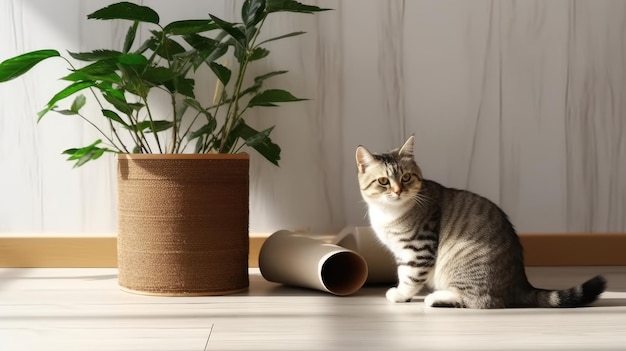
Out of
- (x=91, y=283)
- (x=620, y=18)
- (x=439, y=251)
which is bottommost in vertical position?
(x=91, y=283)

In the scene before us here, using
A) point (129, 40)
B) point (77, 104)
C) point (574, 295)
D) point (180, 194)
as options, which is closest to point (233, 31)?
point (129, 40)

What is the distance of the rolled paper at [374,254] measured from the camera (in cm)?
204

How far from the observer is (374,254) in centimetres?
204

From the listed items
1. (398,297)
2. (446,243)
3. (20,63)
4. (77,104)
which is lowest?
(398,297)

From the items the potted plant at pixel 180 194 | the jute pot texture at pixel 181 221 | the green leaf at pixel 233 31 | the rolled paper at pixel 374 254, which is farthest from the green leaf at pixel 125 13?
the rolled paper at pixel 374 254

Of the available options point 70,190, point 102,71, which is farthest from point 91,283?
point 102,71

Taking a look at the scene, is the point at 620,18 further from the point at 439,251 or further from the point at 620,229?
the point at 439,251

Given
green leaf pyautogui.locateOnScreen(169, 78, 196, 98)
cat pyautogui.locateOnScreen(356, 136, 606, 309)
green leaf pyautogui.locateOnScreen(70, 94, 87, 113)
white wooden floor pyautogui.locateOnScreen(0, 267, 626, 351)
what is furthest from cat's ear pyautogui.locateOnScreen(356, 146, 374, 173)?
green leaf pyautogui.locateOnScreen(70, 94, 87, 113)

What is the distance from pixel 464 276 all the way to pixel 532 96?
0.88 metres

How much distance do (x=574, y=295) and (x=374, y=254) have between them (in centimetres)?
54

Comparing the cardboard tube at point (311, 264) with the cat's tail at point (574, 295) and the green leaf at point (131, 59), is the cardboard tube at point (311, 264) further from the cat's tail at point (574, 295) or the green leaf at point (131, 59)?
the green leaf at point (131, 59)

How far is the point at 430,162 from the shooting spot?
2.41 m

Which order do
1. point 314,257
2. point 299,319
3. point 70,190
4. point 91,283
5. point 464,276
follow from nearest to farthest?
point 299,319 → point 464,276 → point 314,257 → point 91,283 → point 70,190

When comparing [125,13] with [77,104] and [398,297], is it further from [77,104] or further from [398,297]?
[398,297]
